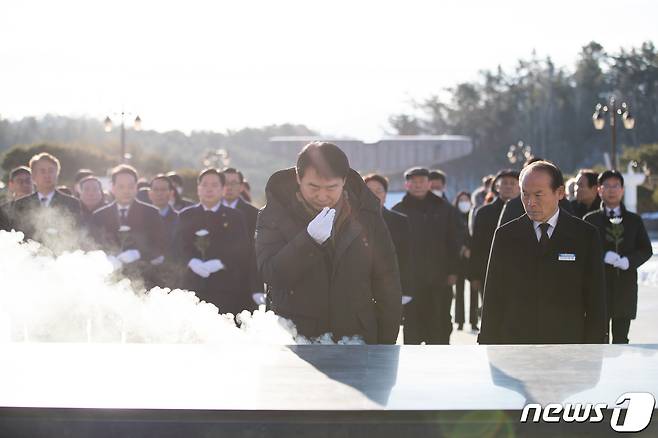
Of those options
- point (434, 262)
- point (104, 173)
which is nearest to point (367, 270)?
point (434, 262)

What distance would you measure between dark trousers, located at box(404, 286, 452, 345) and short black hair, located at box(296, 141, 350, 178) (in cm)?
542

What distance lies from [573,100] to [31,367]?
323 ft

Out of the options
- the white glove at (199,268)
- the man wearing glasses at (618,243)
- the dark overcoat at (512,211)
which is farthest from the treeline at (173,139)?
the dark overcoat at (512,211)

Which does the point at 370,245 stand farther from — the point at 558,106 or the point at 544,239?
the point at 558,106

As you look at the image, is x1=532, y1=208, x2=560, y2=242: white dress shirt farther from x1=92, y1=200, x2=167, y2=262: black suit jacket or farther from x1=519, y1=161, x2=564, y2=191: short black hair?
x1=92, y1=200, x2=167, y2=262: black suit jacket

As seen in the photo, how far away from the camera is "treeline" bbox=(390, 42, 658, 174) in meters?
93.4

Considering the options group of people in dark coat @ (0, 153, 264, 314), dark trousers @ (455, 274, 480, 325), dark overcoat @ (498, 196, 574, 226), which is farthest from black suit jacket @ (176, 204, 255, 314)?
dark trousers @ (455, 274, 480, 325)

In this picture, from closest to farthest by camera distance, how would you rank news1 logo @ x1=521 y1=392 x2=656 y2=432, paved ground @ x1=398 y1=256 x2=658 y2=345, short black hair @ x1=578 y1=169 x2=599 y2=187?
1. news1 logo @ x1=521 y1=392 x2=656 y2=432
2. short black hair @ x1=578 y1=169 x2=599 y2=187
3. paved ground @ x1=398 y1=256 x2=658 y2=345

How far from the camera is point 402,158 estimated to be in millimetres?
83250

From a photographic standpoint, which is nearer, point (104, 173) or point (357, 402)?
point (357, 402)

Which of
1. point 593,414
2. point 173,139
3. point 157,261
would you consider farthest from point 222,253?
point 173,139

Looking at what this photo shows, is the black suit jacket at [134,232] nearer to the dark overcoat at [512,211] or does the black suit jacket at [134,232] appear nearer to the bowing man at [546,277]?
the dark overcoat at [512,211]

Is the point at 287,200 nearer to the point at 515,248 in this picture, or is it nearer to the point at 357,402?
the point at 515,248

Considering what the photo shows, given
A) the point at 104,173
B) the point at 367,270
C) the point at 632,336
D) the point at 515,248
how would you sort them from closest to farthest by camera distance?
the point at 367,270 → the point at 515,248 → the point at 632,336 → the point at 104,173
